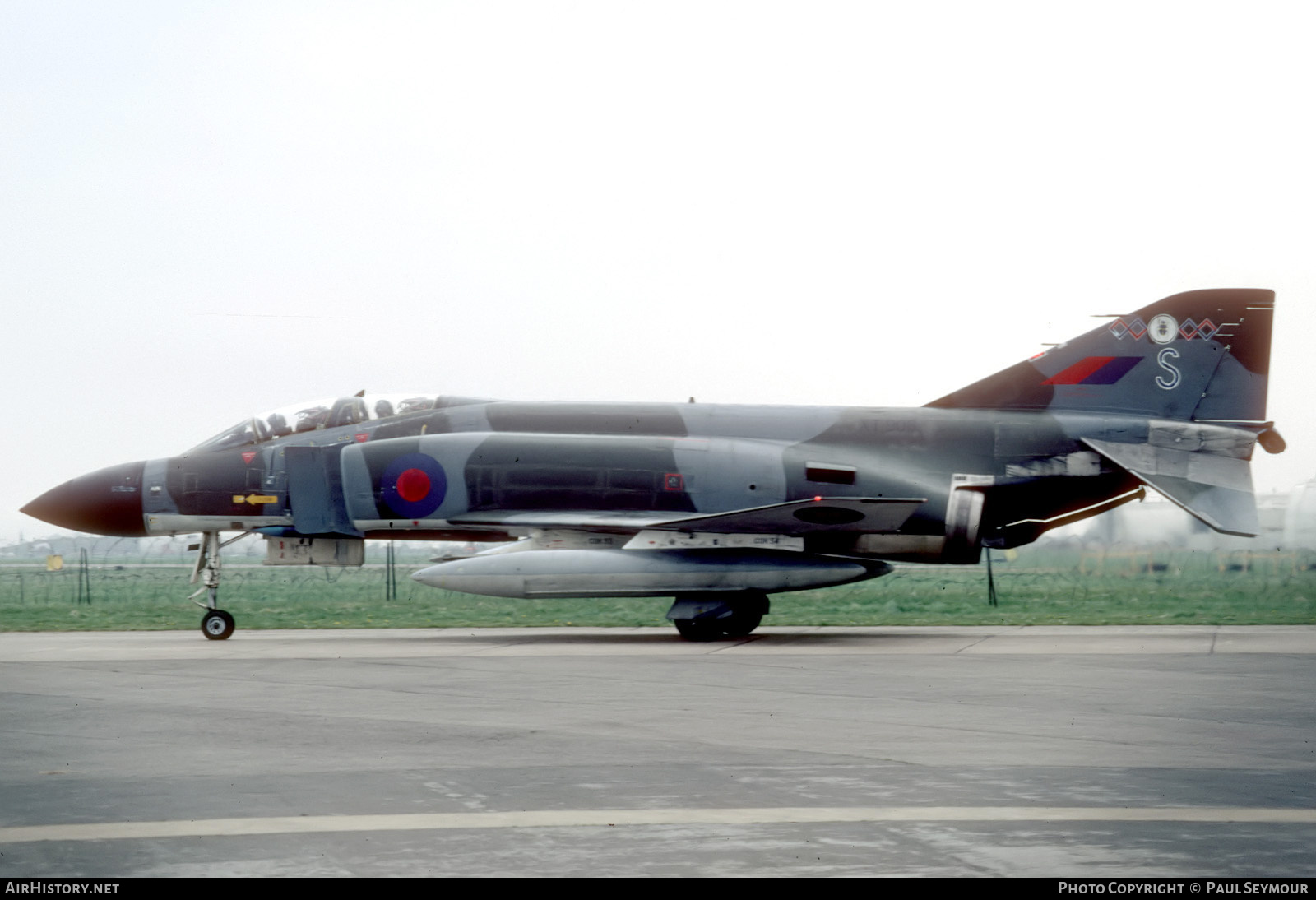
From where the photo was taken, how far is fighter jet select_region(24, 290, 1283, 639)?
19.0 meters

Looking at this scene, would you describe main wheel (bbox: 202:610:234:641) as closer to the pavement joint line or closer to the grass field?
the grass field

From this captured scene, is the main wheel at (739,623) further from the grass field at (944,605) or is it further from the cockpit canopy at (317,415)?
the cockpit canopy at (317,415)

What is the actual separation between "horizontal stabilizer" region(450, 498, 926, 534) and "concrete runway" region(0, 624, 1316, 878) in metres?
3.74

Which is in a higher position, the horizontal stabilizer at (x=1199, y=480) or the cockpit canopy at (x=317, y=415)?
the cockpit canopy at (x=317, y=415)

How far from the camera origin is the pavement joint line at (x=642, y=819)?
19.7 feet

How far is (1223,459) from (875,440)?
193 inches

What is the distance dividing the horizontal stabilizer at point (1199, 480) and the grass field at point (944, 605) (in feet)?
5.75

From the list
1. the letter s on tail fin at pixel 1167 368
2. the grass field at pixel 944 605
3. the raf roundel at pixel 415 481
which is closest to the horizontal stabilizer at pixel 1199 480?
the letter s on tail fin at pixel 1167 368

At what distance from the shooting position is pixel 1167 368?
19.9m

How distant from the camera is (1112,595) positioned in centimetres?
2503

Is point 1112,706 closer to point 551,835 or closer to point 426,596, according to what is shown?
point 551,835

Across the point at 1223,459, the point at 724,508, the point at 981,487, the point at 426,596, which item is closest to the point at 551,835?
the point at 724,508

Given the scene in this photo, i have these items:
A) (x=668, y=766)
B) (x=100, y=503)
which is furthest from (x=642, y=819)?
(x=100, y=503)

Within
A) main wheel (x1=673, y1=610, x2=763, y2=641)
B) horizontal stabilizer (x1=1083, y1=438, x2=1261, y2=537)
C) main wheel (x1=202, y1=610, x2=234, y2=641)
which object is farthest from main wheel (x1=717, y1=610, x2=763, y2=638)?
main wheel (x1=202, y1=610, x2=234, y2=641)
